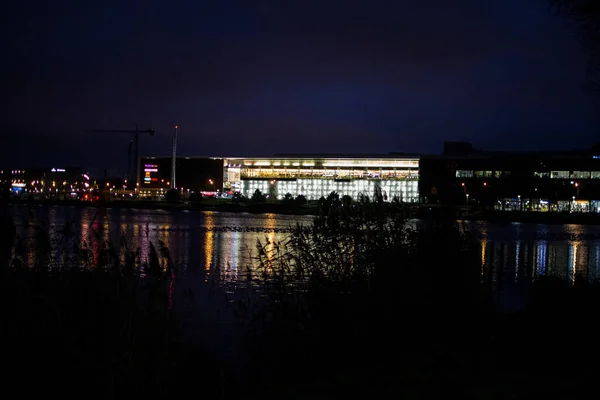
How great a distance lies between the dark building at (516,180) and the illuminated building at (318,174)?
16869 mm

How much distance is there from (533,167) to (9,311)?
110963 mm

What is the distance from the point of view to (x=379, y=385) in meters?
8.48

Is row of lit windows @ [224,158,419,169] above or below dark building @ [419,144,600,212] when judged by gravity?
above

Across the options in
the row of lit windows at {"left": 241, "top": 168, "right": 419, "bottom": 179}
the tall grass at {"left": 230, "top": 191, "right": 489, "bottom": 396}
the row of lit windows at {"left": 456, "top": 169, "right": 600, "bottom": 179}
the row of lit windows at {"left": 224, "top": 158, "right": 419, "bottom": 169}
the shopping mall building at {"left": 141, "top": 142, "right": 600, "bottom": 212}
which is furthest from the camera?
the row of lit windows at {"left": 224, "top": 158, "right": 419, "bottom": 169}

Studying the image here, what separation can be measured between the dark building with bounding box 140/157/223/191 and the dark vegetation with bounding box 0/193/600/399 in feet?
494

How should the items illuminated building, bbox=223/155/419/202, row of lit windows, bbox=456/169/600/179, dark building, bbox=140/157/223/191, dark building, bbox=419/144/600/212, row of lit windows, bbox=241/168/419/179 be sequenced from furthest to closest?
dark building, bbox=140/157/223/191, row of lit windows, bbox=241/168/419/179, illuminated building, bbox=223/155/419/202, row of lit windows, bbox=456/169/600/179, dark building, bbox=419/144/600/212

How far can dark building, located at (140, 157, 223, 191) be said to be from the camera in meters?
164

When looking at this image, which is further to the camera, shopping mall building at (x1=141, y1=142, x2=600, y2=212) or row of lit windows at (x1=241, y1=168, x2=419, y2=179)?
row of lit windows at (x1=241, y1=168, x2=419, y2=179)

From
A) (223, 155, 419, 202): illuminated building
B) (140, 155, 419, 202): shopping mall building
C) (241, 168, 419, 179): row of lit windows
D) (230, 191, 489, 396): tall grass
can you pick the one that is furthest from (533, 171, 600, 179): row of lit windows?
(230, 191, 489, 396): tall grass

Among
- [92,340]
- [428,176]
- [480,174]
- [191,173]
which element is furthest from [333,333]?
[191,173]

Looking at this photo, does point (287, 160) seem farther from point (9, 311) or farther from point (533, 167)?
point (9, 311)

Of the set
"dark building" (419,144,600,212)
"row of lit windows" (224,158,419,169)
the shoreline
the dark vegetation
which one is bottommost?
the dark vegetation

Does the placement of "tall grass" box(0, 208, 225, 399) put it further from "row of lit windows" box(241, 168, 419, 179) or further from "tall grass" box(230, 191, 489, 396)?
"row of lit windows" box(241, 168, 419, 179)

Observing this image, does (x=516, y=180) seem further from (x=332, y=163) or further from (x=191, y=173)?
(x=191, y=173)
